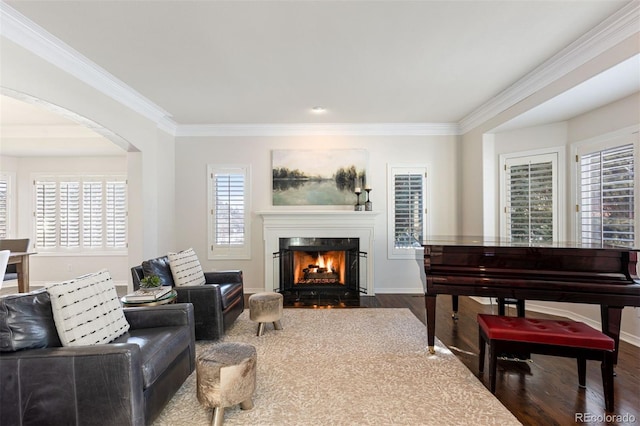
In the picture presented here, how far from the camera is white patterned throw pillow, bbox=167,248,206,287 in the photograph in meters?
3.34

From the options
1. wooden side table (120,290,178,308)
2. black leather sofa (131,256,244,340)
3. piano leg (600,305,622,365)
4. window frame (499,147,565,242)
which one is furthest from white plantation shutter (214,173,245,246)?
piano leg (600,305,622,365)

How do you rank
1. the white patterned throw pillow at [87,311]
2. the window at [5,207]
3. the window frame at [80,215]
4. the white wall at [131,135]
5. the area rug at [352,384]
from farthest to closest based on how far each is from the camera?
1. the window frame at [80,215]
2. the window at [5,207]
3. the white wall at [131,135]
4. the area rug at [352,384]
5. the white patterned throw pillow at [87,311]

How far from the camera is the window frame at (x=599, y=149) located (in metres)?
3.09

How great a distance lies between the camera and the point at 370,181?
5.26 m

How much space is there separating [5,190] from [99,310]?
615 cm

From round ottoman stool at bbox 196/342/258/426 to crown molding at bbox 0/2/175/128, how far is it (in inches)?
119

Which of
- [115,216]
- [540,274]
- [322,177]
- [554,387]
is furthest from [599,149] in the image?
[115,216]

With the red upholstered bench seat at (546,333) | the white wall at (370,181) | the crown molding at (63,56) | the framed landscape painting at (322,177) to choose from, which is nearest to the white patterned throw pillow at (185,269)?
the white wall at (370,181)

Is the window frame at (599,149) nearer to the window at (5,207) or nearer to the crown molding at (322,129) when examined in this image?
the crown molding at (322,129)

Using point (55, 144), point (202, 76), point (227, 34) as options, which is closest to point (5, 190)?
point (55, 144)

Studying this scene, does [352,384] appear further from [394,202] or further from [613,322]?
[394,202]

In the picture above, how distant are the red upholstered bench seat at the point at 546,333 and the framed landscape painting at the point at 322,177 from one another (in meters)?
3.18

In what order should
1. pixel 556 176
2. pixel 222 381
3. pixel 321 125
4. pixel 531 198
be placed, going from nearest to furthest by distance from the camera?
pixel 222 381 < pixel 556 176 < pixel 531 198 < pixel 321 125

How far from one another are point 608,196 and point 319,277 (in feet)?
13.4
